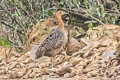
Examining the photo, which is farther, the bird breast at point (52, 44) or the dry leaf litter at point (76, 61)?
the bird breast at point (52, 44)

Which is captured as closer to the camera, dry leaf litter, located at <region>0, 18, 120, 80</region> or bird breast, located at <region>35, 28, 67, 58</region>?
dry leaf litter, located at <region>0, 18, 120, 80</region>

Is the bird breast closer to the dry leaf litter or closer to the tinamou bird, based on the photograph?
the tinamou bird

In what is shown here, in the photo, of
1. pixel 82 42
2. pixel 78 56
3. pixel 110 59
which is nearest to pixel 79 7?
pixel 82 42

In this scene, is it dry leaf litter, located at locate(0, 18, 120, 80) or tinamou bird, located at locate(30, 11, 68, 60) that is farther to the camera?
tinamou bird, located at locate(30, 11, 68, 60)

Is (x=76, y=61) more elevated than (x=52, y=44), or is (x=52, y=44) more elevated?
(x=52, y=44)

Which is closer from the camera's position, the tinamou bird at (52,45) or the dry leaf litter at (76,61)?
the dry leaf litter at (76,61)

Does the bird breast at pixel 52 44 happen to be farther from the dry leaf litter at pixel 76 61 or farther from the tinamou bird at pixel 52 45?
the dry leaf litter at pixel 76 61

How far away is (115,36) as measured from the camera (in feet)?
24.8

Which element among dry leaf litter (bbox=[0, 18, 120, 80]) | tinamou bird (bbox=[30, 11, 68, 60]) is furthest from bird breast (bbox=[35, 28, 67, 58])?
dry leaf litter (bbox=[0, 18, 120, 80])

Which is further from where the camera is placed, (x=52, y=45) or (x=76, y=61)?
(x=52, y=45)

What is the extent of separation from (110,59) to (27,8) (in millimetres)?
4024

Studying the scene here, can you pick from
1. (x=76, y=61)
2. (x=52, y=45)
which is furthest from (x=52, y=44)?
(x=76, y=61)

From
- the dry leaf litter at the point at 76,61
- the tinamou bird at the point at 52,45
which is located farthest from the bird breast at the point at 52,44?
the dry leaf litter at the point at 76,61

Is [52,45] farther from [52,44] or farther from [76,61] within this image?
[76,61]
